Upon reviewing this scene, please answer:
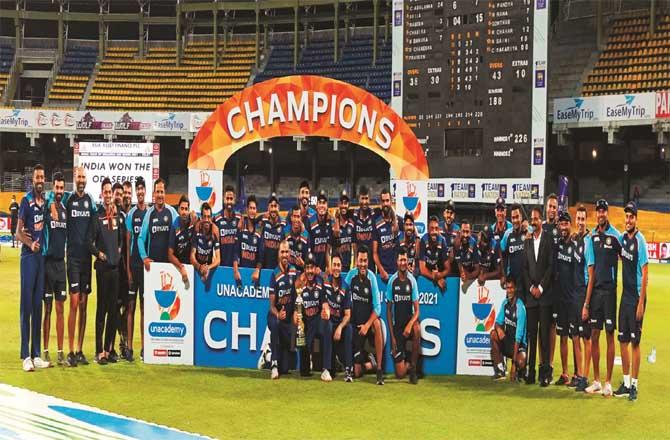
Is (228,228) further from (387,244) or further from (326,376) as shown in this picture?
(326,376)

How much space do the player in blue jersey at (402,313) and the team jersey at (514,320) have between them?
42.2 inches

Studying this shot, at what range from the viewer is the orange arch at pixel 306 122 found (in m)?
12.4

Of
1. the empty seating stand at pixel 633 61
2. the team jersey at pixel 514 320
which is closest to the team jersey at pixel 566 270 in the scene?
the team jersey at pixel 514 320

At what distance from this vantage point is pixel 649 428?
740 centimetres

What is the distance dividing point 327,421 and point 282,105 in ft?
20.5

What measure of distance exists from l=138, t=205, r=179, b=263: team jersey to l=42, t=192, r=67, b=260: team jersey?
39.1 inches

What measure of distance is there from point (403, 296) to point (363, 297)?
0.50m

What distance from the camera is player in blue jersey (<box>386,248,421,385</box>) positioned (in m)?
9.52

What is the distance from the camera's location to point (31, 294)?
9.59m

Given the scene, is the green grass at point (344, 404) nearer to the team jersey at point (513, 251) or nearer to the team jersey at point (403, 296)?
the team jersey at point (403, 296)

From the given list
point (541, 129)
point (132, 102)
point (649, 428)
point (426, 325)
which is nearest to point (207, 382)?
point (426, 325)

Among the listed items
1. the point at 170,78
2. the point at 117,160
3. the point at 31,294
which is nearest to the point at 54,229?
the point at 31,294

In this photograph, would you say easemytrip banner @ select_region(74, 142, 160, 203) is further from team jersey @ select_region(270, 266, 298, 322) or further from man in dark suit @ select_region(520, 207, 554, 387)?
man in dark suit @ select_region(520, 207, 554, 387)

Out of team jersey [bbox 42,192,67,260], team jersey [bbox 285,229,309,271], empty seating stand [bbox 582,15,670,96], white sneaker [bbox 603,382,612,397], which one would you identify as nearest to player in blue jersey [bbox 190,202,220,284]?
team jersey [bbox 285,229,309,271]
